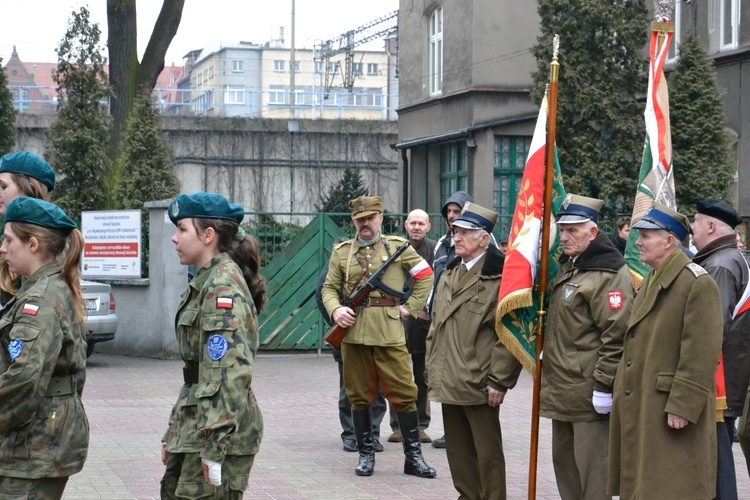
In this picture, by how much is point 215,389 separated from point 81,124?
14803 mm

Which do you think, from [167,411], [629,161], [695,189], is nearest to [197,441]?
[167,411]

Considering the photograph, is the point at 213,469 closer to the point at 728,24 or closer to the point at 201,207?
the point at 201,207

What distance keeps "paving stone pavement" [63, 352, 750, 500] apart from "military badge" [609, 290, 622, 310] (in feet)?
7.36

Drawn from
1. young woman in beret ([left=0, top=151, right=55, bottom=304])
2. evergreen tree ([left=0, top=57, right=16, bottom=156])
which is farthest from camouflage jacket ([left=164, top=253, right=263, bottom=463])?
evergreen tree ([left=0, top=57, right=16, bottom=156])

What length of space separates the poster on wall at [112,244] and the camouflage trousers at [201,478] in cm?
1150

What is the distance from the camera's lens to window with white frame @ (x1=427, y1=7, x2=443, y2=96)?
2833 centimetres

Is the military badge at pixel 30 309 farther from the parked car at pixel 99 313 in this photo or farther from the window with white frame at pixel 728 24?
the window with white frame at pixel 728 24

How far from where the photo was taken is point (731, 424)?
7.23 meters

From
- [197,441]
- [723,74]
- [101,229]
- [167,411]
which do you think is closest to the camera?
[197,441]

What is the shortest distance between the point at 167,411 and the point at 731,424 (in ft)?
20.0

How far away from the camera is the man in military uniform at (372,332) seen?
8.36 meters

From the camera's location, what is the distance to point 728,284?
6820 millimetres

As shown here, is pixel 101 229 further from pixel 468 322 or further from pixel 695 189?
pixel 468 322

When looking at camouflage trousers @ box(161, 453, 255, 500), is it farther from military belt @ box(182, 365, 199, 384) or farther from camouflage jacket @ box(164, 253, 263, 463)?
military belt @ box(182, 365, 199, 384)
